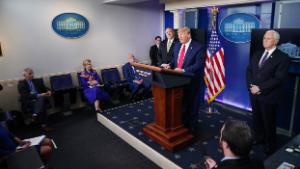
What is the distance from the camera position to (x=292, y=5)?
3.67 metres

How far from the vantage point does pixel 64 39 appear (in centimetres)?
530

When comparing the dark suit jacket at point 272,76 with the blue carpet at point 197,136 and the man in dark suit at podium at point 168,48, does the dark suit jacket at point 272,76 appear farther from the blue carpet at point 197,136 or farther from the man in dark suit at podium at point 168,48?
the man in dark suit at podium at point 168,48

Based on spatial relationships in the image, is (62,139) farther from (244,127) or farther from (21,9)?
(244,127)

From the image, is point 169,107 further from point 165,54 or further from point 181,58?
point 165,54

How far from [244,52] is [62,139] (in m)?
3.85

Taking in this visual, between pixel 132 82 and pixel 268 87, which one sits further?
pixel 132 82

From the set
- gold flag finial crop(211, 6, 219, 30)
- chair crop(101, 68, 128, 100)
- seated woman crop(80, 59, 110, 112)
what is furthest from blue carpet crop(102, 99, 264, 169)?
gold flag finial crop(211, 6, 219, 30)

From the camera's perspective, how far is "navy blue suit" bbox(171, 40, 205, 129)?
11.5 ft

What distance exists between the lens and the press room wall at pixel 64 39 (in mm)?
4664

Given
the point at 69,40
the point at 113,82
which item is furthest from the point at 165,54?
the point at 69,40

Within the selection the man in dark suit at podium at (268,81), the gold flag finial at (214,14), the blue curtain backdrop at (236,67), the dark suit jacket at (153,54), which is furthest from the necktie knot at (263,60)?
the dark suit jacket at (153,54)

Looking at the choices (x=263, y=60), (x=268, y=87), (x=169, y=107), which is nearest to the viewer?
(x=268, y=87)

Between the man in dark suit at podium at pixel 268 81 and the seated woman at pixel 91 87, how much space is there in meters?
3.07

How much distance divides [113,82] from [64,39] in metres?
1.49
